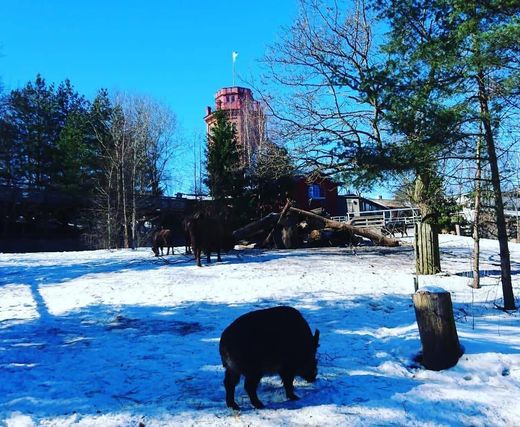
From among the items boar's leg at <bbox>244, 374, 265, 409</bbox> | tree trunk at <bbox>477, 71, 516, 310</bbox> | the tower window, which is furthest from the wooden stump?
the tower window

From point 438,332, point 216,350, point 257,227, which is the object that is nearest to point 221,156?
point 257,227

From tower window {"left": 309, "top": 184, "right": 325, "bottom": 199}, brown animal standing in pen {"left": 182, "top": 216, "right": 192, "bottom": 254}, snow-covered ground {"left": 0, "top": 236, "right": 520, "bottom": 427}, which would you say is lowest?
snow-covered ground {"left": 0, "top": 236, "right": 520, "bottom": 427}

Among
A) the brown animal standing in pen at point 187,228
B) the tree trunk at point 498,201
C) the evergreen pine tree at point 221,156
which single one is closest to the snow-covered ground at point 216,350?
the tree trunk at point 498,201

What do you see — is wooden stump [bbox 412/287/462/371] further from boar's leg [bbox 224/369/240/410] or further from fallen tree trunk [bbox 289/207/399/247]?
fallen tree trunk [bbox 289/207/399/247]

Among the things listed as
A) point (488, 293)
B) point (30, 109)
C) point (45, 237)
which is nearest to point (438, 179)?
point (488, 293)

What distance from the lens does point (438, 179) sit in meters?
11.3

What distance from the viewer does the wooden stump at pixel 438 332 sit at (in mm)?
5840

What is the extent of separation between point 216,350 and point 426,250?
908cm

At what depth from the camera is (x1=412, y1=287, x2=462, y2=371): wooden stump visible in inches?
230

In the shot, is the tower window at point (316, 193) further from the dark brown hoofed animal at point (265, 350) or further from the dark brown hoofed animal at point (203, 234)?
the dark brown hoofed animal at point (265, 350)

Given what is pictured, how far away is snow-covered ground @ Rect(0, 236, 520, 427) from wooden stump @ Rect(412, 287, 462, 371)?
0.47ft

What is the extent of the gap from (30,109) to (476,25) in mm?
46009

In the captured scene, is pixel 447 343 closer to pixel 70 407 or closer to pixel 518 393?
pixel 518 393

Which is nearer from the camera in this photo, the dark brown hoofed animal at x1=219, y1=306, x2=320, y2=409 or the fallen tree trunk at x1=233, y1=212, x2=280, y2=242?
the dark brown hoofed animal at x1=219, y1=306, x2=320, y2=409
